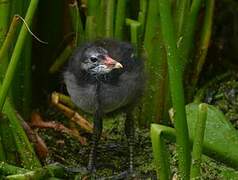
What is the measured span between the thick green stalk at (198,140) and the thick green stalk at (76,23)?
111 centimetres

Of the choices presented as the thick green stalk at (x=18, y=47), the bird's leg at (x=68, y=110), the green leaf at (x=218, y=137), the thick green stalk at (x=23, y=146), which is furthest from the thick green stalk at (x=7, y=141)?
the green leaf at (x=218, y=137)

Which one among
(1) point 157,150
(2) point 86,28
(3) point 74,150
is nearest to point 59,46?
(2) point 86,28

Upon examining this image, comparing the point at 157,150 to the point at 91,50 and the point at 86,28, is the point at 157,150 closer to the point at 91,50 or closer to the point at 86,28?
the point at 91,50

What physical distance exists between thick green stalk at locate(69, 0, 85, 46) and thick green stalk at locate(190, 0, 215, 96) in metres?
0.53

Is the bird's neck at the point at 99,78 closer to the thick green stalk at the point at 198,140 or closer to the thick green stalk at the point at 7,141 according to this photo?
the thick green stalk at the point at 7,141

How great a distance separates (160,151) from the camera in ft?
6.20

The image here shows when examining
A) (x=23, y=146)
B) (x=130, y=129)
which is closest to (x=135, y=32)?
(x=130, y=129)

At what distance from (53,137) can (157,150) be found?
3.62ft

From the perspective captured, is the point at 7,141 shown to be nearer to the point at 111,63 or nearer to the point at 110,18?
the point at 111,63

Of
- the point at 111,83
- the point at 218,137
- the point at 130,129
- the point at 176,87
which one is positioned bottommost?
the point at 130,129

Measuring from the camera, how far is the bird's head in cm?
251

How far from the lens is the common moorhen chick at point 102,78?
255cm

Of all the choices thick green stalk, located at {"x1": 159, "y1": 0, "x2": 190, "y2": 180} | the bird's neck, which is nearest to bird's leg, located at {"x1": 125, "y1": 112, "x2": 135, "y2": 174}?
the bird's neck

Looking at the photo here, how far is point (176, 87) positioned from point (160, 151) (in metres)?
0.21
